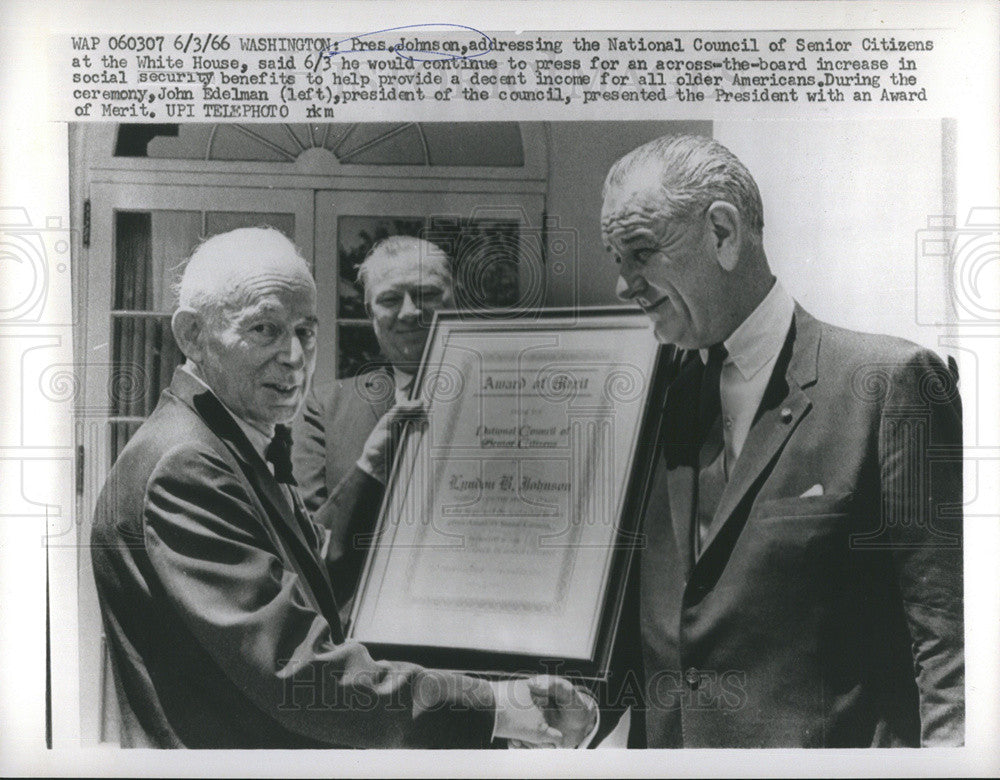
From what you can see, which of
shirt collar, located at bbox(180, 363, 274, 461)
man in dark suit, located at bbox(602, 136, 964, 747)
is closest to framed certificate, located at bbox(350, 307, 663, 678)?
man in dark suit, located at bbox(602, 136, 964, 747)

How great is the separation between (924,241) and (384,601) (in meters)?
2.23

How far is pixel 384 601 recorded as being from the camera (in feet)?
10.9

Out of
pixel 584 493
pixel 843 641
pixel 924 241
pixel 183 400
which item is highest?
pixel 924 241

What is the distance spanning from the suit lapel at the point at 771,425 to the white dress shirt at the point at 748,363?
1.1 inches

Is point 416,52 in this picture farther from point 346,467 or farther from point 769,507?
point 769,507

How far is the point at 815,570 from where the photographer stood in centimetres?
324

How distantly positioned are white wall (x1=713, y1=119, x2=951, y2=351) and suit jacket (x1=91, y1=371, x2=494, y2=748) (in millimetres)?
1803

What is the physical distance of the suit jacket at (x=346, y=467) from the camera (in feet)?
11.0

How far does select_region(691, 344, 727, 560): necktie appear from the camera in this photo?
326 cm

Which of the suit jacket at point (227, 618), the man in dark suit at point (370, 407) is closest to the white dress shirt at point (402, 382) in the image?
the man in dark suit at point (370, 407)

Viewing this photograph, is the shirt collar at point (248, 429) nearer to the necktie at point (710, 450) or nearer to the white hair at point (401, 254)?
the white hair at point (401, 254)

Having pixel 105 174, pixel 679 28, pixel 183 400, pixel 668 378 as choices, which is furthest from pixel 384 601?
pixel 679 28

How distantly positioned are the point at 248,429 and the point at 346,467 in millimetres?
358

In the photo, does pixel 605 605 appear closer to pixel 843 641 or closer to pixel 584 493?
pixel 584 493
